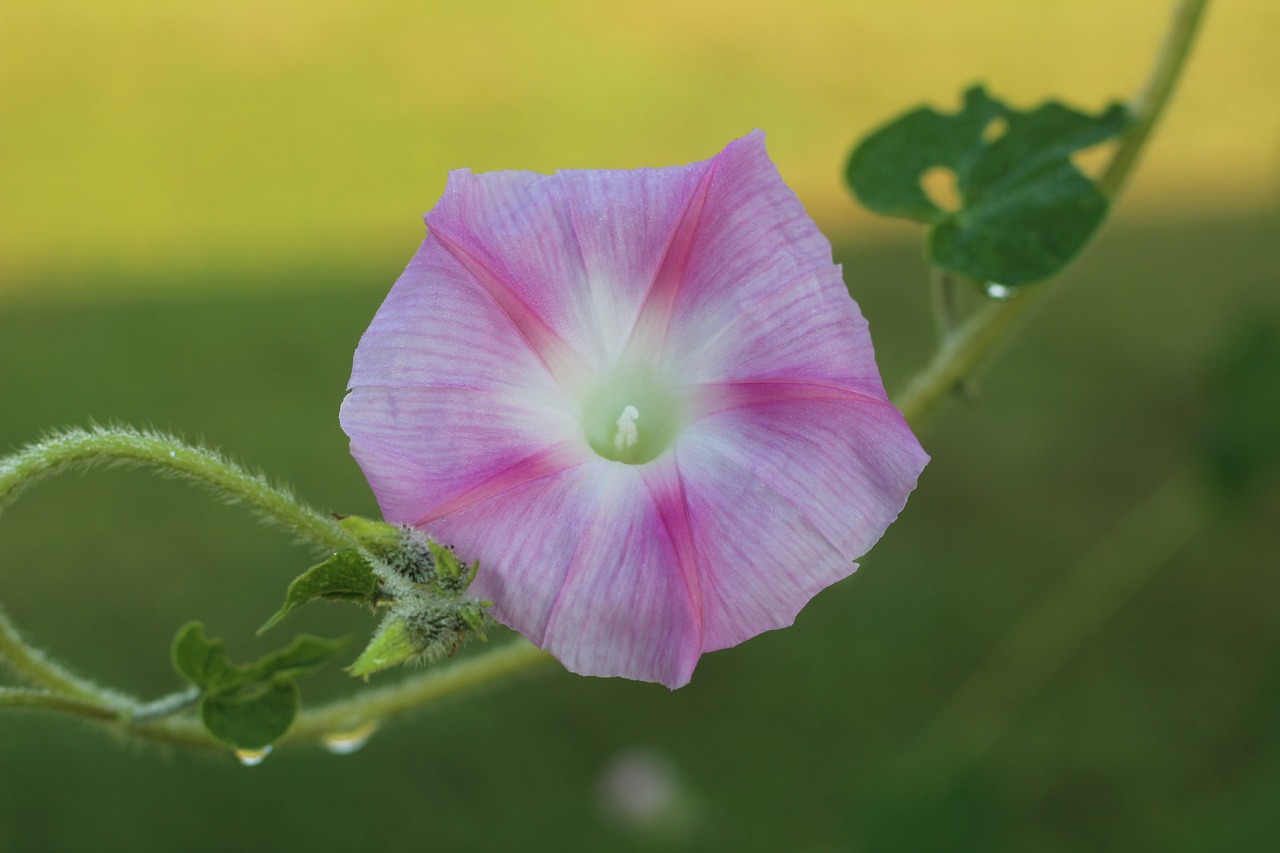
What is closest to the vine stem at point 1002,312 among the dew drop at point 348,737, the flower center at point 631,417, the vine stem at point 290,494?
the vine stem at point 290,494

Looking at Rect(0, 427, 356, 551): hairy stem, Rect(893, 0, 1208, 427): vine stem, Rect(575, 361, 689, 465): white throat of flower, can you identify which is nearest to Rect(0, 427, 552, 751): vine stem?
Rect(0, 427, 356, 551): hairy stem

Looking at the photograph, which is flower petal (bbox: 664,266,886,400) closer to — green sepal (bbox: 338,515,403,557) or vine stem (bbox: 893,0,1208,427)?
green sepal (bbox: 338,515,403,557)

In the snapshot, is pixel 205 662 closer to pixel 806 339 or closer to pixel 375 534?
pixel 375 534

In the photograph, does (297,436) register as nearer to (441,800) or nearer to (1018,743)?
(441,800)

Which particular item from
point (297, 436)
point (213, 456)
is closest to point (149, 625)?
point (297, 436)

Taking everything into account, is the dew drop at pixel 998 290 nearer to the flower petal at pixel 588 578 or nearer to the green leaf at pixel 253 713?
the flower petal at pixel 588 578
